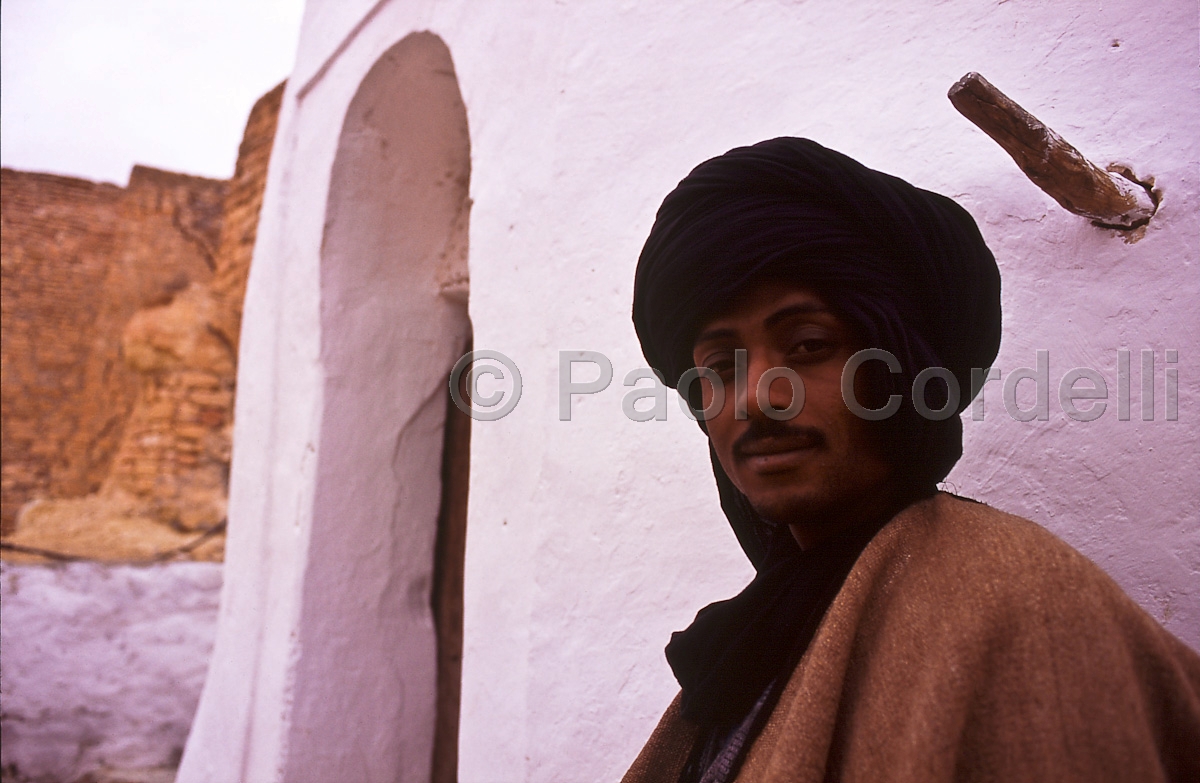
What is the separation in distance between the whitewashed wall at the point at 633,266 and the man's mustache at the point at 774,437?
0.51 m

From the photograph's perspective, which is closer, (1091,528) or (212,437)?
(1091,528)

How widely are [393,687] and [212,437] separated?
10.3 ft

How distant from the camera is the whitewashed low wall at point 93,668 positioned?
13.7 feet

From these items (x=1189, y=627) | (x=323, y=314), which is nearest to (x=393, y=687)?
(x=323, y=314)

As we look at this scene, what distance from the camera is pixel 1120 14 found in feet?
4.07

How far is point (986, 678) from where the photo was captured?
0.74 m

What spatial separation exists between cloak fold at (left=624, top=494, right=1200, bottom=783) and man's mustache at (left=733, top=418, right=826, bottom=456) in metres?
→ 0.15

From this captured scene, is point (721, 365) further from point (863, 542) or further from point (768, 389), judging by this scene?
point (863, 542)

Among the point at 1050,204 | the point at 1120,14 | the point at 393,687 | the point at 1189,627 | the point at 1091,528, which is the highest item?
the point at 1120,14

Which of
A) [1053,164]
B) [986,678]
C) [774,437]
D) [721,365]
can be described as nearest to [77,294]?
[721,365]

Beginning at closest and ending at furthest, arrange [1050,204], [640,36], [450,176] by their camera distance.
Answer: [1050,204]
[640,36]
[450,176]

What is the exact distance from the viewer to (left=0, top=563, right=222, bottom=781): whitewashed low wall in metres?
4.18

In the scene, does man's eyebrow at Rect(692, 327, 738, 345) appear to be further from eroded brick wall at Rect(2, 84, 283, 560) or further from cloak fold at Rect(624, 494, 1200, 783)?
eroded brick wall at Rect(2, 84, 283, 560)

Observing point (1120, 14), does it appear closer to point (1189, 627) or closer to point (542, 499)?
point (1189, 627)
